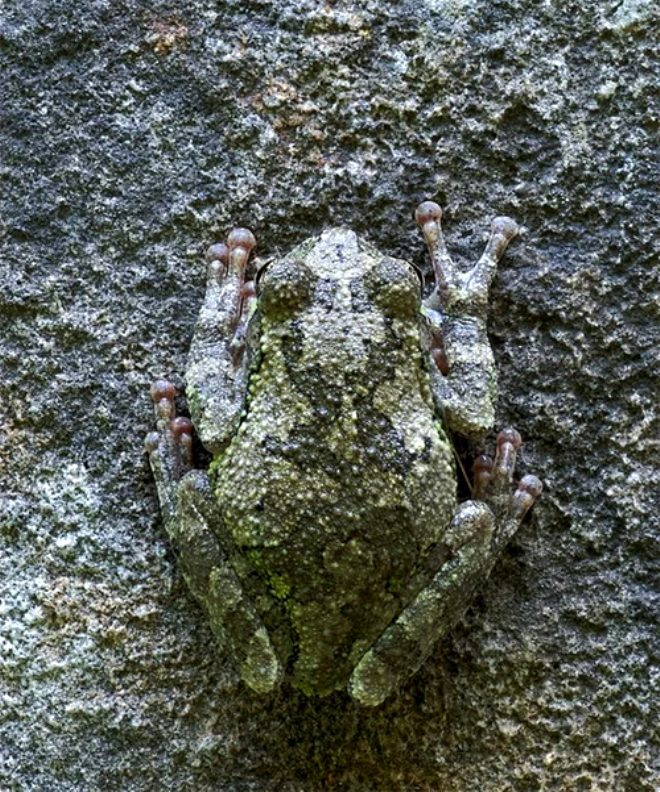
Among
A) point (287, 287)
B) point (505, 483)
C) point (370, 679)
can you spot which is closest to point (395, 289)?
point (287, 287)

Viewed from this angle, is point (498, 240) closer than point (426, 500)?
No

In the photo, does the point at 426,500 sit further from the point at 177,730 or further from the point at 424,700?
the point at 177,730

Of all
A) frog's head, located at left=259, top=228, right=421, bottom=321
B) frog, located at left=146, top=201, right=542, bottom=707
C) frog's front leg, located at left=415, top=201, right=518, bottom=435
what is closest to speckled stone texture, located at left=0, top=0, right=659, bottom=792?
frog's front leg, located at left=415, top=201, right=518, bottom=435

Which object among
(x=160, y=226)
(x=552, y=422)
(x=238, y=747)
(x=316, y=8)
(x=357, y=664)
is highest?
(x=316, y=8)

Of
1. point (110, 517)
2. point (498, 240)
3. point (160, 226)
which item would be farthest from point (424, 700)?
point (160, 226)

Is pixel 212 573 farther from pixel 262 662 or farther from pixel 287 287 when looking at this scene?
pixel 287 287

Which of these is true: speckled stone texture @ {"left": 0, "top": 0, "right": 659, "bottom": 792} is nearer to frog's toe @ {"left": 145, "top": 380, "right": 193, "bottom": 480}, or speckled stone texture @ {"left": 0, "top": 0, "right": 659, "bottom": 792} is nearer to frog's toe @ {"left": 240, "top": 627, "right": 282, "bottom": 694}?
frog's toe @ {"left": 145, "top": 380, "right": 193, "bottom": 480}
